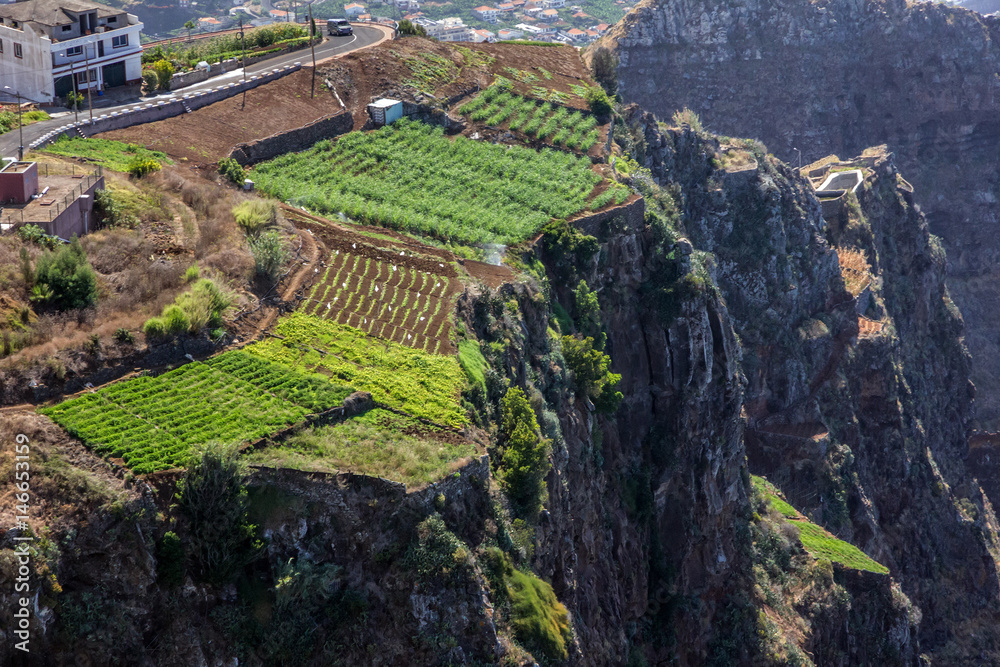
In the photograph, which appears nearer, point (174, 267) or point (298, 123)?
point (174, 267)

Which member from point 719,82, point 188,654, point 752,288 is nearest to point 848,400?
point 752,288

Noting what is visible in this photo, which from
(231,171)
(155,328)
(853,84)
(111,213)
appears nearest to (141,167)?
(231,171)

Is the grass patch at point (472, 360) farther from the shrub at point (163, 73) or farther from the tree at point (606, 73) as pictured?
the tree at point (606, 73)

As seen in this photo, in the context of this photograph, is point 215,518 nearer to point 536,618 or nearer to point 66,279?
point 536,618

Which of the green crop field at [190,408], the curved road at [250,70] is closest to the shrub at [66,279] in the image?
the green crop field at [190,408]

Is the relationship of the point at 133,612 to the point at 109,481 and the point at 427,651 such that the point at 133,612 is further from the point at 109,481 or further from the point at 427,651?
the point at 427,651

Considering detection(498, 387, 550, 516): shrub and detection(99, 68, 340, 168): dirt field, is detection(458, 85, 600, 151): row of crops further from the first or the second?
detection(498, 387, 550, 516): shrub

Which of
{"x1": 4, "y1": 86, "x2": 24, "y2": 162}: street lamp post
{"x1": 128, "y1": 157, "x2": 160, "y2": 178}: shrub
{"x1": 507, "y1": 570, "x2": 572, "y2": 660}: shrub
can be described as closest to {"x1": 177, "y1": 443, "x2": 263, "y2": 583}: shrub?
{"x1": 507, "y1": 570, "x2": 572, "y2": 660}: shrub
